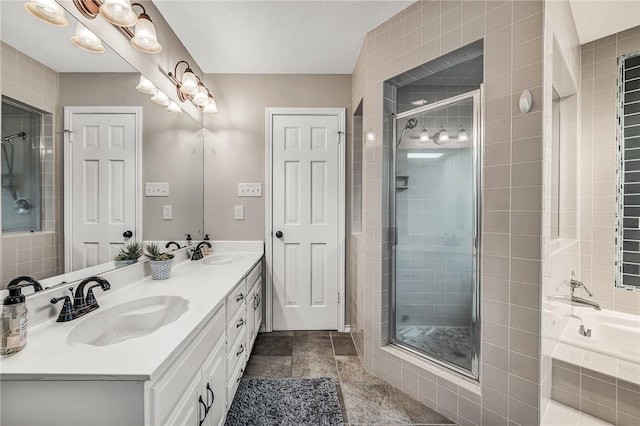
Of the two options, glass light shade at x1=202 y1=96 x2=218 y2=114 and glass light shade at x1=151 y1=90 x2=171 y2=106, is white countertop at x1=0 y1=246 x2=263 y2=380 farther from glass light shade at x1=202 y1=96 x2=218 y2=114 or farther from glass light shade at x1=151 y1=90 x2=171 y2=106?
glass light shade at x1=202 y1=96 x2=218 y2=114

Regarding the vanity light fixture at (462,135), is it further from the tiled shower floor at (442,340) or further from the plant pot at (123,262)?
the plant pot at (123,262)

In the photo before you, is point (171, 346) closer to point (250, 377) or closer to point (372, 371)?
point (250, 377)

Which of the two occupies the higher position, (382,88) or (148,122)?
(382,88)

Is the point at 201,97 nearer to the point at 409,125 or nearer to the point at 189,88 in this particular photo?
the point at 189,88

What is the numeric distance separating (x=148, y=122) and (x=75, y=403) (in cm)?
148

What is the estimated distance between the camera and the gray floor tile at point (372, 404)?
1517 mm

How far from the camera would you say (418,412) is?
5.14 feet

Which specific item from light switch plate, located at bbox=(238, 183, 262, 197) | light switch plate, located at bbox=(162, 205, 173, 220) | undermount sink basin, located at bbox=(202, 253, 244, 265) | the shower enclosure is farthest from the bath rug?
light switch plate, located at bbox=(238, 183, 262, 197)

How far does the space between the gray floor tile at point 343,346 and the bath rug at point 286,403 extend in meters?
0.39

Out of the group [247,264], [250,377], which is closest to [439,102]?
[247,264]

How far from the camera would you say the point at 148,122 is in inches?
64.7

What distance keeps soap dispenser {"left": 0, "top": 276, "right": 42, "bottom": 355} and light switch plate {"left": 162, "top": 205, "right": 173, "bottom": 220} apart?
108 cm

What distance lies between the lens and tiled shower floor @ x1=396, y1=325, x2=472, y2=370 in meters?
1.62

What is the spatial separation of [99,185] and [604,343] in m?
3.22
